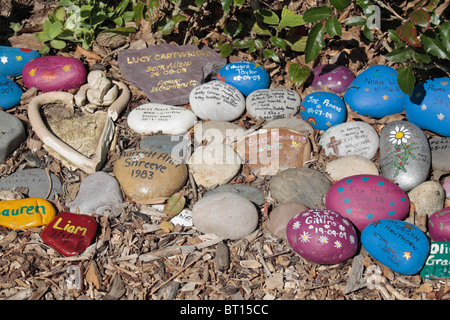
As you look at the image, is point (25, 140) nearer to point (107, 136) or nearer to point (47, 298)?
point (107, 136)

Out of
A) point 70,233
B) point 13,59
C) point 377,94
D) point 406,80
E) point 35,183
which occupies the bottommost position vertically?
point 35,183

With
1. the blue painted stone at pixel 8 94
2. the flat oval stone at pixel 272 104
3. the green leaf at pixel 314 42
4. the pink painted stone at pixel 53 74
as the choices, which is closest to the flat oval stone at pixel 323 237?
the flat oval stone at pixel 272 104

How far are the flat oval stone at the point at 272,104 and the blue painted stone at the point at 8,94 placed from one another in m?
2.09

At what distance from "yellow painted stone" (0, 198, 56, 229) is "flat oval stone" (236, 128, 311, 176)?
60.6 inches

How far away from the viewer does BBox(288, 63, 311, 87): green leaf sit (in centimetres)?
386

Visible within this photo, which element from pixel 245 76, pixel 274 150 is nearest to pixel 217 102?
pixel 245 76

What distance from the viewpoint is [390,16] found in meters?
4.00

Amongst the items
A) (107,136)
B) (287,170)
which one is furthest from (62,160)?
(287,170)

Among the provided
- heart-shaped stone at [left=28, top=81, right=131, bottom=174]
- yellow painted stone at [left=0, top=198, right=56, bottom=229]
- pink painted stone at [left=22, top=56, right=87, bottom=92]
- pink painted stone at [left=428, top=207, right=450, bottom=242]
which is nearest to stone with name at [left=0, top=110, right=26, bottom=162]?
heart-shaped stone at [left=28, top=81, right=131, bottom=174]

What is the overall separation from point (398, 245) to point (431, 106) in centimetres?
143

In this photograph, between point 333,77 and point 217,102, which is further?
point 333,77

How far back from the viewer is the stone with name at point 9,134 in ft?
11.3

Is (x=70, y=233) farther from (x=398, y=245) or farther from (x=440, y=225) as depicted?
(x=440, y=225)

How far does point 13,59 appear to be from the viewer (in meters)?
4.10
